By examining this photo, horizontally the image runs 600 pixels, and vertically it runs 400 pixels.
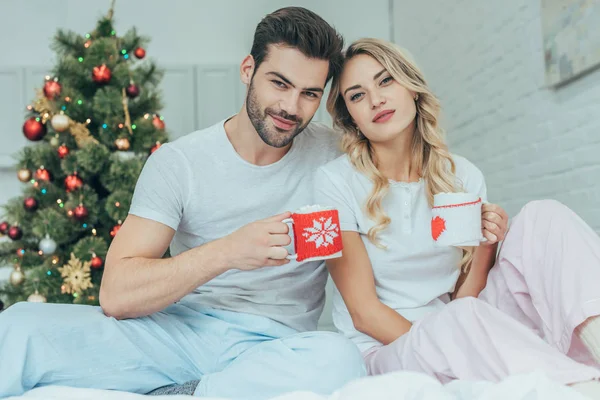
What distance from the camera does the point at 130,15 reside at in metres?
4.45

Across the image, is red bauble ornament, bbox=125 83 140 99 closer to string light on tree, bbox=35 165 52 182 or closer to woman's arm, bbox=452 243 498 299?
string light on tree, bbox=35 165 52 182

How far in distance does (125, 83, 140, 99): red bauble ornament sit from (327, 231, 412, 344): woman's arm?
1.82m

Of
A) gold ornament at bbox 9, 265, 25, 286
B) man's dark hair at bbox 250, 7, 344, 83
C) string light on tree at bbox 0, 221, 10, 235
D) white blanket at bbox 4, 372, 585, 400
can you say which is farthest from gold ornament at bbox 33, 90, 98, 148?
white blanket at bbox 4, 372, 585, 400

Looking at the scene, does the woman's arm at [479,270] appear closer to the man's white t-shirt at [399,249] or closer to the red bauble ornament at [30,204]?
the man's white t-shirt at [399,249]

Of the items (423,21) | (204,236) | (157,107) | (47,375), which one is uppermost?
(423,21)

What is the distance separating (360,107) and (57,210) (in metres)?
1.83

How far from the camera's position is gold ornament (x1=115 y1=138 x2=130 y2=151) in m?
3.04

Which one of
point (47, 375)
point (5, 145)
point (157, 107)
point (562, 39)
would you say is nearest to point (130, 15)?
point (5, 145)

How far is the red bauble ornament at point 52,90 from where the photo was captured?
3055 mm

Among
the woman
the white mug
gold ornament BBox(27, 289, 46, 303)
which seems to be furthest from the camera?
gold ornament BBox(27, 289, 46, 303)

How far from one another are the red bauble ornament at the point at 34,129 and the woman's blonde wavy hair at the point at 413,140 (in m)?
1.77

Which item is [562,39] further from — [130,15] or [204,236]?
[130,15]

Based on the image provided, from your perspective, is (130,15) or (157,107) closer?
(157,107)

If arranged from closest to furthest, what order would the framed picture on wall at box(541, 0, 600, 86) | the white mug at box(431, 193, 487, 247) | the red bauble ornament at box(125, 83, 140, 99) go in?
1. the white mug at box(431, 193, 487, 247)
2. the framed picture on wall at box(541, 0, 600, 86)
3. the red bauble ornament at box(125, 83, 140, 99)
